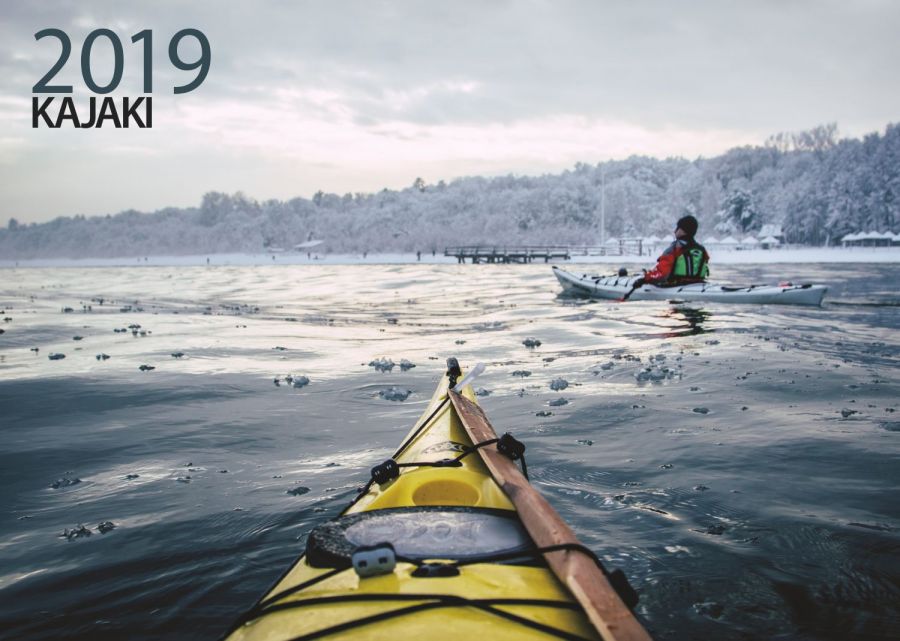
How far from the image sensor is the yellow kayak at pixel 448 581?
5.92 ft

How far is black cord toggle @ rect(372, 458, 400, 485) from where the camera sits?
3.09 meters

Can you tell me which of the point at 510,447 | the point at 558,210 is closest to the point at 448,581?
the point at 510,447

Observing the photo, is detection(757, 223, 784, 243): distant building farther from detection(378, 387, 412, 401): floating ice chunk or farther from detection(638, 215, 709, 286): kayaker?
detection(378, 387, 412, 401): floating ice chunk

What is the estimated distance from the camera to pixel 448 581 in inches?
78.8

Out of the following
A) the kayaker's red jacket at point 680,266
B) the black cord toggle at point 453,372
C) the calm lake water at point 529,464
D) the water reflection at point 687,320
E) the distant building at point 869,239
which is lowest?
the calm lake water at point 529,464

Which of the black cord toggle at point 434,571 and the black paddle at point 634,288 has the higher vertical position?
the black paddle at point 634,288

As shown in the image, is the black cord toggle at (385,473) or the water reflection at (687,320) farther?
the water reflection at (687,320)

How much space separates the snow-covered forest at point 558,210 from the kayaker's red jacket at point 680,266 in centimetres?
6269

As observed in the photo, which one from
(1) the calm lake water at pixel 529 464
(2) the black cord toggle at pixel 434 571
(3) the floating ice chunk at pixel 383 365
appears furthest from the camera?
(3) the floating ice chunk at pixel 383 365

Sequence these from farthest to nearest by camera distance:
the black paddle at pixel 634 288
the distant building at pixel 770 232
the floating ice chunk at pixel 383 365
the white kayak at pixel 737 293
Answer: the distant building at pixel 770 232 → the black paddle at pixel 634 288 → the white kayak at pixel 737 293 → the floating ice chunk at pixel 383 365

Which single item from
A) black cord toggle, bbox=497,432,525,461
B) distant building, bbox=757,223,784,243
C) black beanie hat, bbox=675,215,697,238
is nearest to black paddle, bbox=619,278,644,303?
black beanie hat, bbox=675,215,697,238

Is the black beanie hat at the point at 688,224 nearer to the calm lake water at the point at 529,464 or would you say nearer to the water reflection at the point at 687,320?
the water reflection at the point at 687,320

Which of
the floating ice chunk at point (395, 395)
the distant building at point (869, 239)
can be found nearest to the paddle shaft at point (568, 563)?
the floating ice chunk at point (395, 395)

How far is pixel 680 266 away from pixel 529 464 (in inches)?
458
